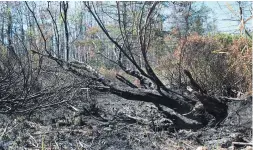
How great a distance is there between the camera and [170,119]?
6.13 meters

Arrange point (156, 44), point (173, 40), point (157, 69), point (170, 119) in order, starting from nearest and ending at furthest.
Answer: point (170, 119) < point (157, 69) < point (156, 44) < point (173, 40)

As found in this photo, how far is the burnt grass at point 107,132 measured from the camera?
5043mm

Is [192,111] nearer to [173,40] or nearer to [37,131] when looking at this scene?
[37,131]

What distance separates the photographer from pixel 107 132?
5.67m

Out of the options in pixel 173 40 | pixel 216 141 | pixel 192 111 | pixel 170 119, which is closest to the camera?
pixel 216 141

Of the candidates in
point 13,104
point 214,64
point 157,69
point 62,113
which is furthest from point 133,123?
point 157,69

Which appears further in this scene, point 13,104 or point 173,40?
point 173,40

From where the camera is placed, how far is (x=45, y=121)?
21.5 ft

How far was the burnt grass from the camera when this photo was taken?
16.5ft

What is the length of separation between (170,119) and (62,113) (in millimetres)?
2078

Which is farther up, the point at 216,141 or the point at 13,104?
the point at 13,104

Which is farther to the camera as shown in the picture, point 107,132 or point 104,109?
point 104,109

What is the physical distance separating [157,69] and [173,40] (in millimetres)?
8874

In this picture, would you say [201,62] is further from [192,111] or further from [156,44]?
[156,44]
